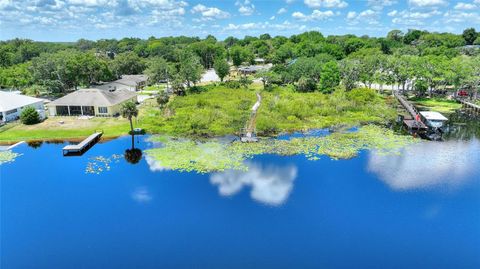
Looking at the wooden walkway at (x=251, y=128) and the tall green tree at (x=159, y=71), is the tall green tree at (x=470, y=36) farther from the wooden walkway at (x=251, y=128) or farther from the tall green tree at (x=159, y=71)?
the tall green tree at (x=159, y=71)

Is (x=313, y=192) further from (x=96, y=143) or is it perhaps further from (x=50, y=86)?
(x=50, y=86)

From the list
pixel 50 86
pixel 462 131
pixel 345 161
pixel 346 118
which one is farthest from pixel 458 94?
pixel 50 86

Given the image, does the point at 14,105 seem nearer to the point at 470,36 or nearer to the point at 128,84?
the point at 128,84

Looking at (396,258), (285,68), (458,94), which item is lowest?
Result: (396,258)

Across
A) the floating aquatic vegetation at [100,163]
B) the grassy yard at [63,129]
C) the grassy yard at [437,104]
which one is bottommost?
the floating aquatic vegetation at [100,163]

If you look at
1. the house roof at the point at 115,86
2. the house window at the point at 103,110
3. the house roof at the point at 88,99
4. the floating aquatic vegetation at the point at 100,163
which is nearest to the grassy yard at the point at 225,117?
the house window at the point at 103,110

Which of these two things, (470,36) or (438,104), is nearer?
(438,104)

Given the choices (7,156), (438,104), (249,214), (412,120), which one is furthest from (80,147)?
(438,104)
